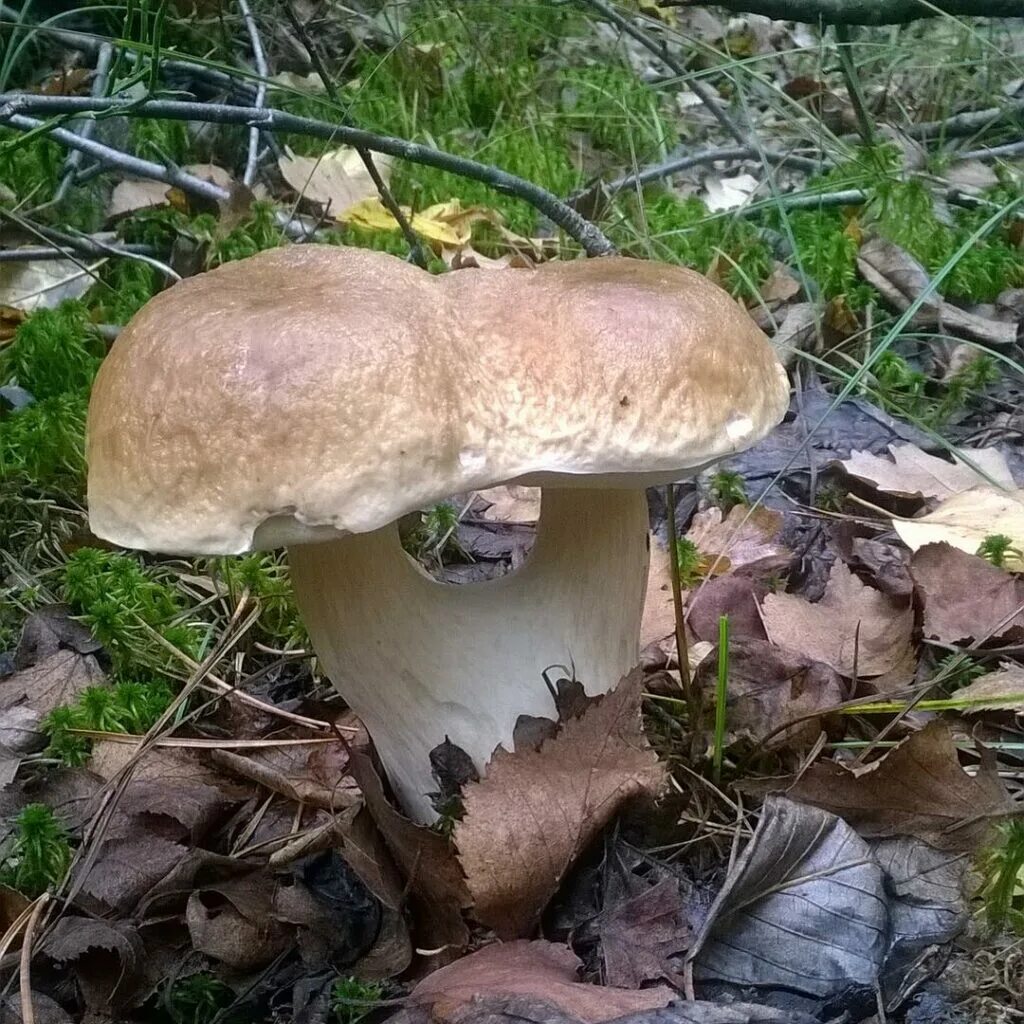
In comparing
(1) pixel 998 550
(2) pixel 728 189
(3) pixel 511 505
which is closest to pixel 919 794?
(1) pixel 998 550

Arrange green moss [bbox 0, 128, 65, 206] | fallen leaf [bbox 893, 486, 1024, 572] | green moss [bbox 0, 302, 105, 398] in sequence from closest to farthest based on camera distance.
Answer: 1. fallen leaf [bbox 893, 486, 1024, 572]
2. green moss [bbox 0, 302, 105, 398]
3. green moss [bbox 0, 128, 65, 206]

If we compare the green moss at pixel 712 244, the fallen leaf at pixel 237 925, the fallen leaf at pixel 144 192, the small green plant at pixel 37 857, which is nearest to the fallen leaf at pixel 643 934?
the fallen leaf at pixel 237 925

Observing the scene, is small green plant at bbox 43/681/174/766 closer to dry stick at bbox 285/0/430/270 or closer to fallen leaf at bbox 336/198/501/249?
dry stick at bbox 285/0/430/270

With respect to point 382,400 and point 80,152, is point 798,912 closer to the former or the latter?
point 382,400

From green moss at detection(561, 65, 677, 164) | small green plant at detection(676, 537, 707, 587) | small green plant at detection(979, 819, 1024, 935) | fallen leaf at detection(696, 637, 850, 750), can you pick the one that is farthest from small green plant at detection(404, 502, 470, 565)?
green moss at detection(561, 65, 677, 164)

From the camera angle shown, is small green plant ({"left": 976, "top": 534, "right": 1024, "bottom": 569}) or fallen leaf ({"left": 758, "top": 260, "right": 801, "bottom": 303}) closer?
small green plant ({"left": 976, "top": 534, "right": 1024, "bottom": 569})

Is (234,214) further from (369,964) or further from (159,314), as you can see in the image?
(369,964)

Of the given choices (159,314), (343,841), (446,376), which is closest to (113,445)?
(159,314)
